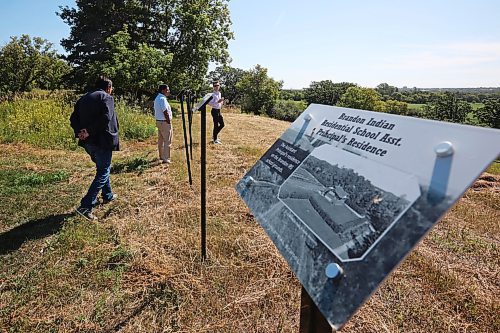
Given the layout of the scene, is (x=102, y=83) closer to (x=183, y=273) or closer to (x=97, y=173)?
(x=97, y=173)

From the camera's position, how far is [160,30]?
25.2 meters

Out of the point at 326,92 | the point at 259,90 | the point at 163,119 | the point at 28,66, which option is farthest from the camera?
the point at 326,92

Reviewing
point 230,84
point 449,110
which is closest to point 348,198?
point 230,84

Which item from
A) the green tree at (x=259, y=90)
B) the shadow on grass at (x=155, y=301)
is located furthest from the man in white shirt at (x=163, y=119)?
the green tree at (x=259, y=90)

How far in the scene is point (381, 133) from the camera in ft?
6.15

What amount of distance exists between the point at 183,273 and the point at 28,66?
42.2 metres

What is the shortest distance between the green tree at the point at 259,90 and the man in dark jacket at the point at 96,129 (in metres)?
63.4

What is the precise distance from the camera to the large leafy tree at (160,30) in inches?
913

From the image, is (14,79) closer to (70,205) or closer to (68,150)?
(68,150)

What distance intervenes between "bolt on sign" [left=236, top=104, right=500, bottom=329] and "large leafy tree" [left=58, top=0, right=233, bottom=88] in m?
21.7

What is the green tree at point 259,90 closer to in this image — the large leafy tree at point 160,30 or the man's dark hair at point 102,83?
the large leafy tree at point 160,30

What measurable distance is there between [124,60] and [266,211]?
66.6 ft

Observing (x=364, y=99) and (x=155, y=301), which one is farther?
(x=364, y=99)

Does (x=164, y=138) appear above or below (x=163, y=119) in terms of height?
below
